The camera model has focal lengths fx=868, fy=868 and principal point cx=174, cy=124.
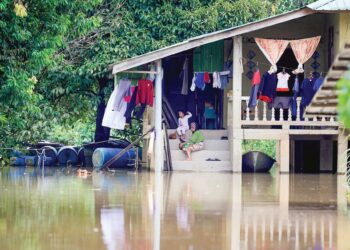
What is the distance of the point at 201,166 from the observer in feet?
65.1

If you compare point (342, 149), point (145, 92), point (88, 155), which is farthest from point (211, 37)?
point (88, 155)

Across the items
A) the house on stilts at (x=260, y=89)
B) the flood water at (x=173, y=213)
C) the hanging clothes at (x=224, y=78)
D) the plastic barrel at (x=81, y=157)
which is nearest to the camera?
the flood water at (x=173, y=213)

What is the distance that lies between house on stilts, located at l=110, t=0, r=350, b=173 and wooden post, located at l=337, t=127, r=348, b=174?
22 mm

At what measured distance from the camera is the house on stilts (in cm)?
1905

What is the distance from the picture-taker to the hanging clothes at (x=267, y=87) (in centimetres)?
1953

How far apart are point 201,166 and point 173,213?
8914mm

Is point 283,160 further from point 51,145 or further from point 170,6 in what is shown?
point 51,145

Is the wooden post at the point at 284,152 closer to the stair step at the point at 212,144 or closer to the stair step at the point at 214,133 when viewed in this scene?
the stair step at the point at 212,144

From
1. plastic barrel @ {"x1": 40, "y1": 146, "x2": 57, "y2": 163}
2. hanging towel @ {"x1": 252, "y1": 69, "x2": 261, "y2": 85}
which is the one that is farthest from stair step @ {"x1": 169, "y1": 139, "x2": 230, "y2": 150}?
plastic barrel @ {"x1": 40, "y1": 146, "x2": 57, "y2": 163}

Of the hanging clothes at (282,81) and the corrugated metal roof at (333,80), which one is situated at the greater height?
the hanging clothes at (282,81)

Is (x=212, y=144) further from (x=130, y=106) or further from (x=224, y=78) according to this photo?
(x=130, y=106)

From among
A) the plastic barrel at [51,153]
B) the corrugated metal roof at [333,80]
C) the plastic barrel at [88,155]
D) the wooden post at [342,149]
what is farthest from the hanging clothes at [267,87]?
the corrugated metal roof at [333,80]

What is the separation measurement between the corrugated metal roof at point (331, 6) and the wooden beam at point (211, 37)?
0.24 m

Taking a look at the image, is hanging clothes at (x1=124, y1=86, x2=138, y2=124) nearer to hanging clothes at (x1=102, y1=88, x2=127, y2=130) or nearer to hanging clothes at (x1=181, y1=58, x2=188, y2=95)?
hanging clothes at (x1=102, y1=88, x2=127, y2=130)
